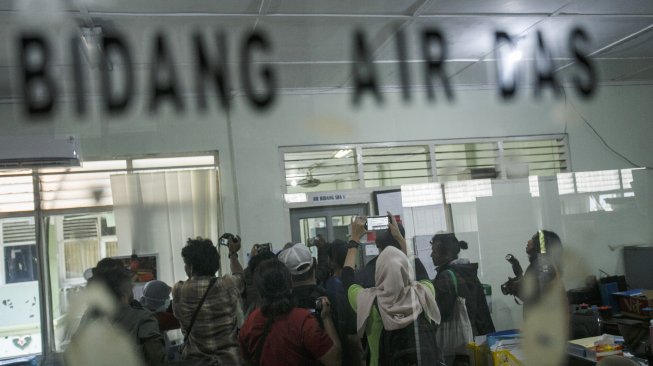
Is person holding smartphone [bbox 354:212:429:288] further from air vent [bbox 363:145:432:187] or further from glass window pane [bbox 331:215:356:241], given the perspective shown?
air vent [bbox 363:145:432:187]

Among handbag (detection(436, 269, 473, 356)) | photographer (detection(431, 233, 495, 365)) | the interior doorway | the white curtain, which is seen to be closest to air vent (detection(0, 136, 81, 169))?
the white curtain

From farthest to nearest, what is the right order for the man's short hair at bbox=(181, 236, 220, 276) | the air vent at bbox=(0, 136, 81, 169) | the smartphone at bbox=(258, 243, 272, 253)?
the smartphone at bbox=(258, 243, 272, 253) → the man's short hair at bbox=(181, 236, 220, 276) → the air vent at bbox=(0, 136, 81, 169)

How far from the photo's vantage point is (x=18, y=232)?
133 cm

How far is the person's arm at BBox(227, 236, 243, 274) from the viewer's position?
1596mm

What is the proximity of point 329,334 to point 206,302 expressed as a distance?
42 centimetres

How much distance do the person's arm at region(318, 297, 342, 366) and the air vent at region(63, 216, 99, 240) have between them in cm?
72

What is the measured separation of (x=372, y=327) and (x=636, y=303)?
112 centimetres

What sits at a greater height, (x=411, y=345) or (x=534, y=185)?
(x=534, y=185)

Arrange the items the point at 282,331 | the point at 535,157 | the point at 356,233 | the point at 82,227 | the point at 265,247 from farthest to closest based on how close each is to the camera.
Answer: the point at 535,157
the point at 356,233
the point at 265,247
the point at 82,227
the point at 282,331

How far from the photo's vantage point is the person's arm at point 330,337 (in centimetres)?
131

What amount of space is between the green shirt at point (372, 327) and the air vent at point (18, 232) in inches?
40.3

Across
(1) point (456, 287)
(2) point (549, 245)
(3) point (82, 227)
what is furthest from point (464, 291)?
(3) point (82, 227)

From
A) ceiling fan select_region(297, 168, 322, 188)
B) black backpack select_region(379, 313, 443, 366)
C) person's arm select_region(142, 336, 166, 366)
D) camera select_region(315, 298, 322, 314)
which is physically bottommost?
black backpack select_region(379, 313, 443, 366)

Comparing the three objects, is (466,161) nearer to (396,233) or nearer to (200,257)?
(396,233)
